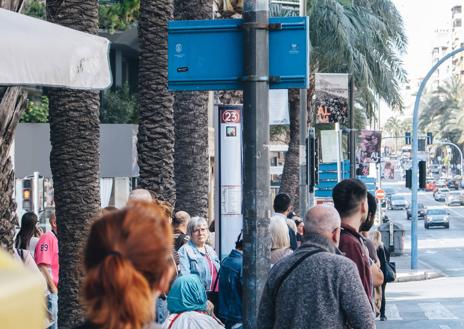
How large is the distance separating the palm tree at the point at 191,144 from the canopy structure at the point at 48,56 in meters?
12.2

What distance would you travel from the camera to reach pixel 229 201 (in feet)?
44.7

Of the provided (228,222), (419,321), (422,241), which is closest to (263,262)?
(228,222)

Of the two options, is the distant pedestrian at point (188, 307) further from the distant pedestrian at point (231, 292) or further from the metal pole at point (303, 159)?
the metal pole at point (303, 159)

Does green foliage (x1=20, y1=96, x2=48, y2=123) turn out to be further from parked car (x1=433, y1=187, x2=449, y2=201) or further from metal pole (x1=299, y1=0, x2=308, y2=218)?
parked car (x1=433, y1=187, x2=449, y2=201)

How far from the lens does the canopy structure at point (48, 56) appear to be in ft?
18.4

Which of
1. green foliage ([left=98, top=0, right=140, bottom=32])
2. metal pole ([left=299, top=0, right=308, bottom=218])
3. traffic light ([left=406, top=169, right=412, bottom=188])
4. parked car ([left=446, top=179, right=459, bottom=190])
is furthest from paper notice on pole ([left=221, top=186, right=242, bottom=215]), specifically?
parked car ([left=446, top=179, right=459, bottom=190])

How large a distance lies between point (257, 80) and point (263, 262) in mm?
1165

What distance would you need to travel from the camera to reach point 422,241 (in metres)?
61.0

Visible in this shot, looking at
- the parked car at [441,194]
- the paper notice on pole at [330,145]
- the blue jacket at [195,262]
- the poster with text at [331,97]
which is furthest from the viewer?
the parked car at [441,194]

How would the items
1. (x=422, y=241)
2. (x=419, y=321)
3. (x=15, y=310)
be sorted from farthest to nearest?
(x=422, y=241), (x=419, y=321), (x=15, y=310)

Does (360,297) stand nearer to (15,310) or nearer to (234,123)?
(15,310)

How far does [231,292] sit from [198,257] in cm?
170

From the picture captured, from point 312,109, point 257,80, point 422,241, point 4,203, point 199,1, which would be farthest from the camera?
point 422,241

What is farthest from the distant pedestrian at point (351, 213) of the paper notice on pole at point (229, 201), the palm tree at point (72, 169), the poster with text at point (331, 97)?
the poster with text at point (331, 97)
